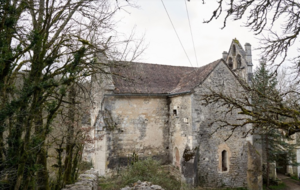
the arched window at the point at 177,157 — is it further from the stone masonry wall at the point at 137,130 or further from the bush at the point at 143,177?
the bush at the point at 143,177

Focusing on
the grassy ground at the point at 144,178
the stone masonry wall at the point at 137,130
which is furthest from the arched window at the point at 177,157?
the grassy ground at the point at 144,178

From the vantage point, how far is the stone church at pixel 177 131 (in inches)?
540

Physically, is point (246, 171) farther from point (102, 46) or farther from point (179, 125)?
point (102, 46)

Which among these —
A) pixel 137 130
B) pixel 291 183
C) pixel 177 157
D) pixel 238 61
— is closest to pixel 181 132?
pixel 177 157

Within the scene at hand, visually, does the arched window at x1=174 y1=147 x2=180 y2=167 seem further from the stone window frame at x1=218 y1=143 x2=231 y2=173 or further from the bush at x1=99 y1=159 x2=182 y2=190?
the stone window frame at x1=218 y1=143 x2=231 y2=173

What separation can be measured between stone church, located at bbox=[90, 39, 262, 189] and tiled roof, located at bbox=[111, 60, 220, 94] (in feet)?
0.23

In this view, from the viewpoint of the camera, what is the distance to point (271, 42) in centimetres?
586

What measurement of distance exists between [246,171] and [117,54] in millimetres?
11828

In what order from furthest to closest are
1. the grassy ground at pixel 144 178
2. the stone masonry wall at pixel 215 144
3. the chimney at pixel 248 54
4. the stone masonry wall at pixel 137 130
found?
1. the chimney at pixel 248 54
2. the stone masonry wall at pixel 137 130
3. the stone masonry wall at pixel 215 144
4. the grassy ground at pixel 144 178

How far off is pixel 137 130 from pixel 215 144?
487cm

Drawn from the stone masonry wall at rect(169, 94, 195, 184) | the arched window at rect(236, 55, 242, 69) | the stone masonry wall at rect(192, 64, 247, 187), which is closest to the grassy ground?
the stone masonry wall at rect(169, 94, 195, 184)

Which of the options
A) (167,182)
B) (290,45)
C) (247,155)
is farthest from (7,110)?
(247,155)

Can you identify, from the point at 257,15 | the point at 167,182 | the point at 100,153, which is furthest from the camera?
the point at 100,153

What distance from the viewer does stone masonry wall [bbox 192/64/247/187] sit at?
13.6 m
